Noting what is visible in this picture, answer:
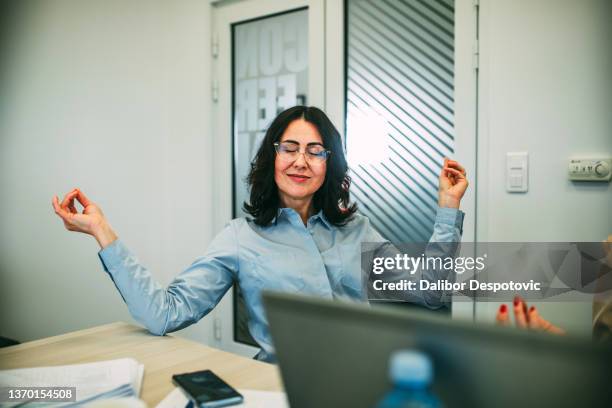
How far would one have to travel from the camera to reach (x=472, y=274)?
77.4 inches

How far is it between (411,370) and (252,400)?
561 millimetres

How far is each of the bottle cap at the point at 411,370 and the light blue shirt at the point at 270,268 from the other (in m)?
0.95

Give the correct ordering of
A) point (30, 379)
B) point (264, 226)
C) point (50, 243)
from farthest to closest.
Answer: point (50, 243)
point (264, 226)
point (30, 379)

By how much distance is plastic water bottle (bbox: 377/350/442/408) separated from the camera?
0.41m

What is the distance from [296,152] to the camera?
151cm

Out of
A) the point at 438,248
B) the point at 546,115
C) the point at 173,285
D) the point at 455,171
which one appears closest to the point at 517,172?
the point at 546,115

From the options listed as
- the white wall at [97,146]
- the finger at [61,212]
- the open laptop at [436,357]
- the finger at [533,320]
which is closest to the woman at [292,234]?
the finger at [61,212]

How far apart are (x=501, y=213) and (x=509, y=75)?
0.53 metres

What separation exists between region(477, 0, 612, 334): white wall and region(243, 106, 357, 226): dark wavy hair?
0.68m

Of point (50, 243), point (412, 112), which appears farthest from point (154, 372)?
point (50, 243)

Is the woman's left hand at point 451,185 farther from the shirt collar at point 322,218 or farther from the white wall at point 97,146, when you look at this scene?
the white wall at point 97,146

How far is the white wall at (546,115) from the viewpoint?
5.62 ft

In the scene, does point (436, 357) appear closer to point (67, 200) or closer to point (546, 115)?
point (67, 200)

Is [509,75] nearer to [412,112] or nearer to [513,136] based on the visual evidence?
[513,136]
